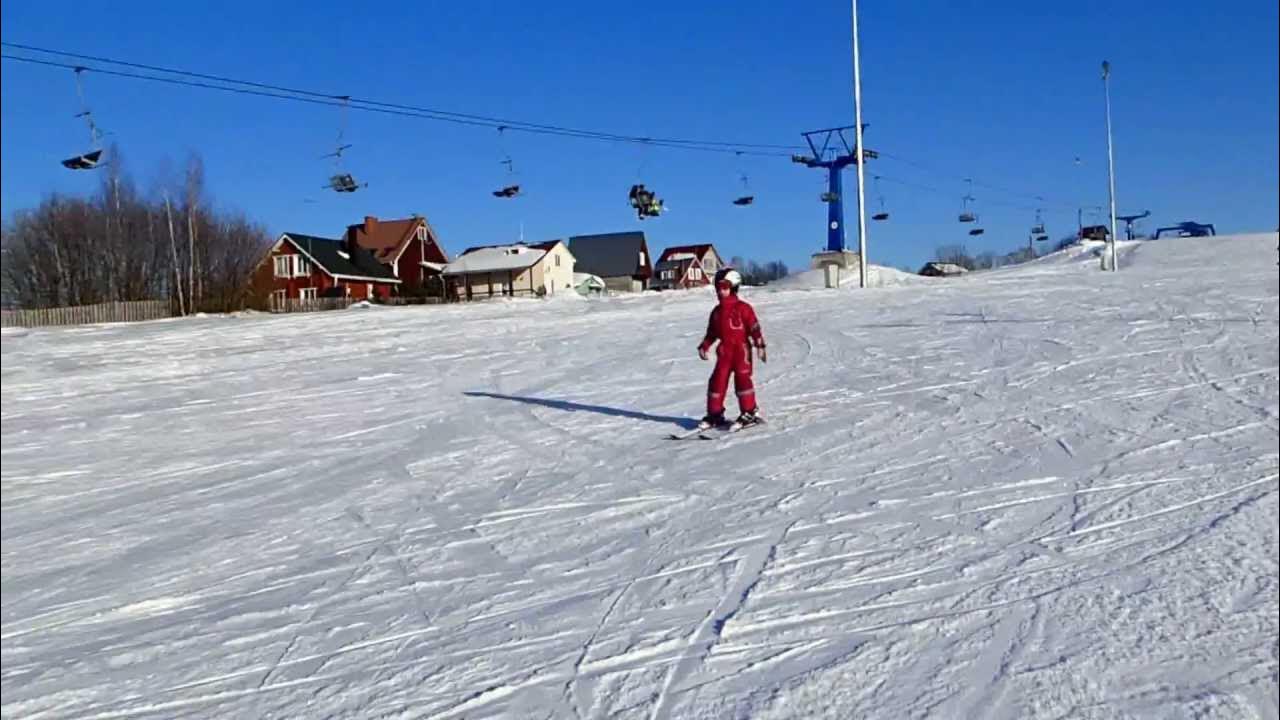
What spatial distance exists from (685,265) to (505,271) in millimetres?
17486

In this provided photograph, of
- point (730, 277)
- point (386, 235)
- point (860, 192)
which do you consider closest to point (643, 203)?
point (860, 192)

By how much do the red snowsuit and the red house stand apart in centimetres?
5578

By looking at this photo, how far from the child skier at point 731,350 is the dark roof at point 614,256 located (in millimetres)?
66603

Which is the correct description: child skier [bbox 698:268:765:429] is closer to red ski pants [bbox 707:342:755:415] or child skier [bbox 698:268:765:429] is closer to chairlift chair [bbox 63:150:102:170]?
red ski pants [bbox 707:342:755:415]

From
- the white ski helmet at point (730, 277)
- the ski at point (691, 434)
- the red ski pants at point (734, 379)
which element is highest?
the white ski helmet at point (730, 277)

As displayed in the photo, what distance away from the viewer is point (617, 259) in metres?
79.0

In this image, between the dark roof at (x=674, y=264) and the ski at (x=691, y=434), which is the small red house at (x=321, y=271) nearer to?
the dark roof at (x=674, y=264)

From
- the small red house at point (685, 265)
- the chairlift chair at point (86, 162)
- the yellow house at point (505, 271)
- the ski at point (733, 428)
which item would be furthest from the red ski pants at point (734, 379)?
the small red house at point (685, 265)

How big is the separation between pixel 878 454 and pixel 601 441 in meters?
2.93

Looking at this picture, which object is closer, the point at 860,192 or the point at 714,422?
the point at 714,422

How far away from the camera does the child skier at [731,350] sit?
9469mm

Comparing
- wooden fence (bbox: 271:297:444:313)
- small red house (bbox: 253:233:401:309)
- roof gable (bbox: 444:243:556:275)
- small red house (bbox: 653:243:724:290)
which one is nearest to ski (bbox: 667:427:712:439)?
wooden fence (bbox: 271:297:444:313)

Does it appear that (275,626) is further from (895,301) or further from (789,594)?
(895,301)

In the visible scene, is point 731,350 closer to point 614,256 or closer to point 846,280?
point 846,280
